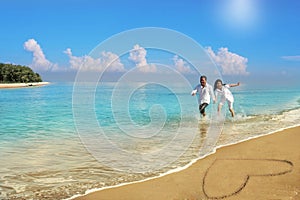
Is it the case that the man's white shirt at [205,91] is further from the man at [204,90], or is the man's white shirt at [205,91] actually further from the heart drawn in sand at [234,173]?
the heart drawn in sand at [234,173]

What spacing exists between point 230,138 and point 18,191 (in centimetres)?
702

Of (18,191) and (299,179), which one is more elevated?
(299,179)

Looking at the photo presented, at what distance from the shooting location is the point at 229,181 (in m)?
5.43

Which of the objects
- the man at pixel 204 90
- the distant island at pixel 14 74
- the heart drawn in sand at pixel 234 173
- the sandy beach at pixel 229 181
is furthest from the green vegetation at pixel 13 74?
the heart drawn in sand at pixel 234 173

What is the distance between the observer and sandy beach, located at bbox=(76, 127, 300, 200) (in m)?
4.88

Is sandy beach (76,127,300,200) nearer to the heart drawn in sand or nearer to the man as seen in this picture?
the heart drawn in sand

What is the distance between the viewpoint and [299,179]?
542 centimetres

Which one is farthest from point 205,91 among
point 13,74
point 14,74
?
point 13,74

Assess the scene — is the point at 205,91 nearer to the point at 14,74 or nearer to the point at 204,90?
the point at 204,90

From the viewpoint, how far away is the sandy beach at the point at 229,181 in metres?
4.88

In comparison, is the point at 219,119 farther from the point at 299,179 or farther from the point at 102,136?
the point at 299,179

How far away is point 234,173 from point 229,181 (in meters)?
0.48

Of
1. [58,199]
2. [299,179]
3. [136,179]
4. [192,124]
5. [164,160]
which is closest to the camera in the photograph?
[58,199]

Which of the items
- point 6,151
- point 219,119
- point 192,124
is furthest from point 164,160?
point 219,119
